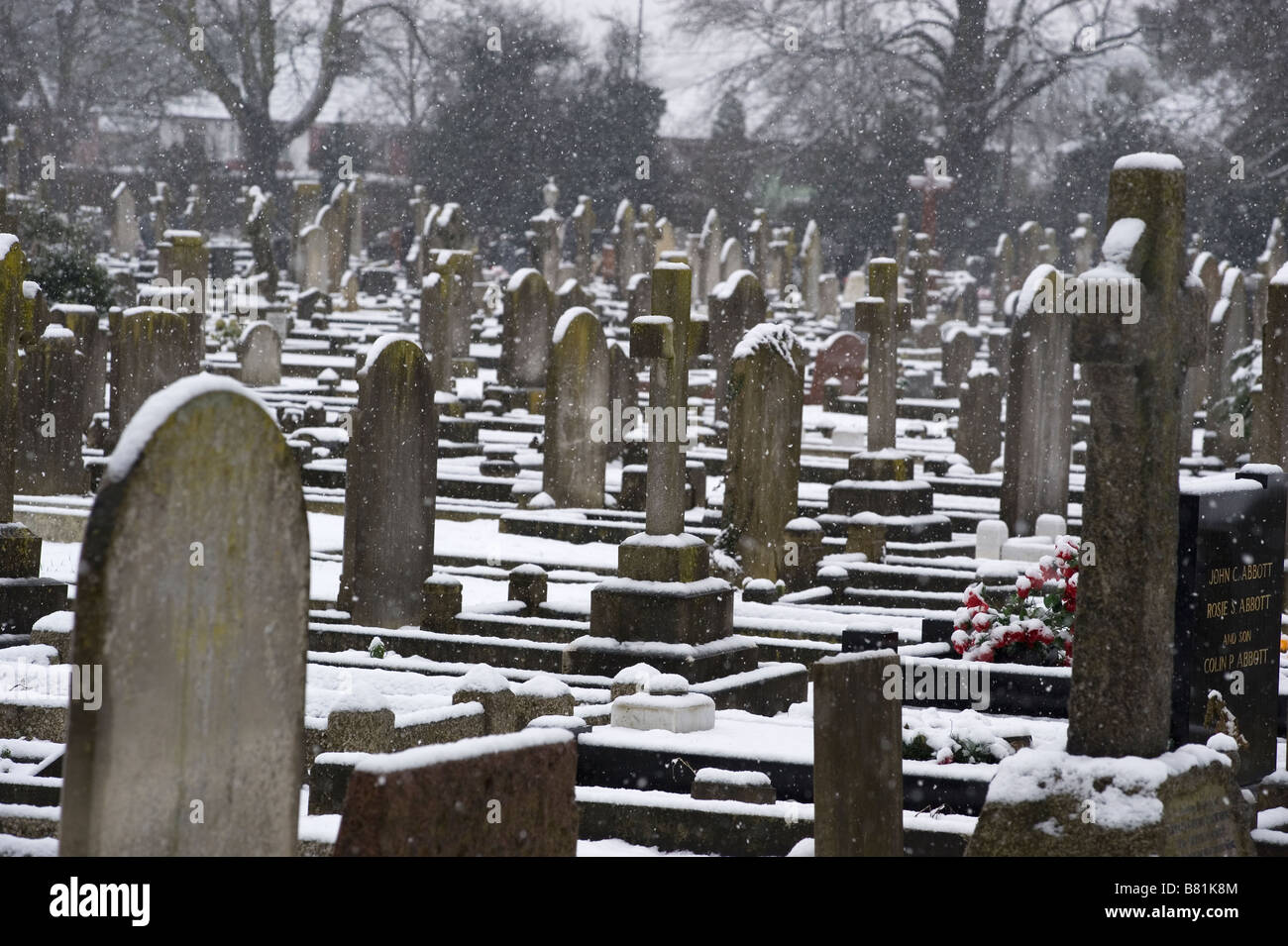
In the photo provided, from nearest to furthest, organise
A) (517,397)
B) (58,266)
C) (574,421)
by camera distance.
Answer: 1. (574,421)
2. (517,397)
3. (58,266)

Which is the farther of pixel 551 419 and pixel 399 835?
pixel 551 419

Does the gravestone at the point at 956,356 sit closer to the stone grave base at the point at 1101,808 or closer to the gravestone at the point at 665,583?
the gravestone at the point at 665,583

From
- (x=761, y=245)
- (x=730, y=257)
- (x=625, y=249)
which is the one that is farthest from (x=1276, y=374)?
(x=761, y=245)

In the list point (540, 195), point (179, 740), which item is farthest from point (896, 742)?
point (540, 195)

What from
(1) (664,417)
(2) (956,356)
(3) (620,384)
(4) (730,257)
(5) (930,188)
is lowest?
(1) (664,417)

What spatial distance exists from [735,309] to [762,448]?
271 inches

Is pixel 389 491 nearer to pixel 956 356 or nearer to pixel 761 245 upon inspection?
pixel 956 356

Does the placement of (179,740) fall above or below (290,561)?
below

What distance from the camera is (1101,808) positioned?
5109mm

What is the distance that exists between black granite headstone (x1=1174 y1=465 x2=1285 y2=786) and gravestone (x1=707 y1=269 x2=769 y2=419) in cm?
1176

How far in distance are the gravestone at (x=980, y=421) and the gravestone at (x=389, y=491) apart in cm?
848
